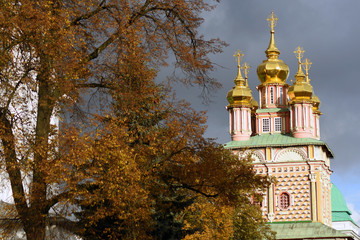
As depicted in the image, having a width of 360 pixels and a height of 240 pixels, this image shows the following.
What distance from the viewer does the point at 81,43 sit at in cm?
1194

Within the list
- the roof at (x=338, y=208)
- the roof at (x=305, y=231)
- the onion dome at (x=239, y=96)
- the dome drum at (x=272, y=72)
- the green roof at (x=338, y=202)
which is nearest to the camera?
the roof at (x=305, y=231)

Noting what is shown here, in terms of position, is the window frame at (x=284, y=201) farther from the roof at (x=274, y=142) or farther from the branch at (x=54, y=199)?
the branch at (x=54, y=199)

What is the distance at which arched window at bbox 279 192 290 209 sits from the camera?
49406 mm

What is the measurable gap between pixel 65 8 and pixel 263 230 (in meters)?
24.5

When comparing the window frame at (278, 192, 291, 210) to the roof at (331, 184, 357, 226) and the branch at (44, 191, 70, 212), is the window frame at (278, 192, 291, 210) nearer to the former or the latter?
the roof at (331, 184, 357, 226)

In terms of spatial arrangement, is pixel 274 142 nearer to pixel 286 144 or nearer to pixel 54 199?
pixel 286 144

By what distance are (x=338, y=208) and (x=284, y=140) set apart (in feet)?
82.1

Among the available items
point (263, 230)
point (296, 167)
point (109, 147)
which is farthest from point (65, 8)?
point (296, 167)

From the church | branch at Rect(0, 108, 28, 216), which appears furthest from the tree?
the church

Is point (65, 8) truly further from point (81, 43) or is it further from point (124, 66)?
point (124, 66)

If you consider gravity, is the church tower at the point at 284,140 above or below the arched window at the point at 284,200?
→ above

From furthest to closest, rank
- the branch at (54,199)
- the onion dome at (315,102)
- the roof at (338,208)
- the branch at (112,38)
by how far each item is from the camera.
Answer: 1. the roof at (338,208)
2. the onion dome at (315,102)
3. the branch at (112,38)
4. the branch at (54,199)

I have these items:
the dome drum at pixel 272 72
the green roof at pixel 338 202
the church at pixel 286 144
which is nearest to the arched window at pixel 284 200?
the church at pixel 286 144

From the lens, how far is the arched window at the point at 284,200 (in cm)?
4941
